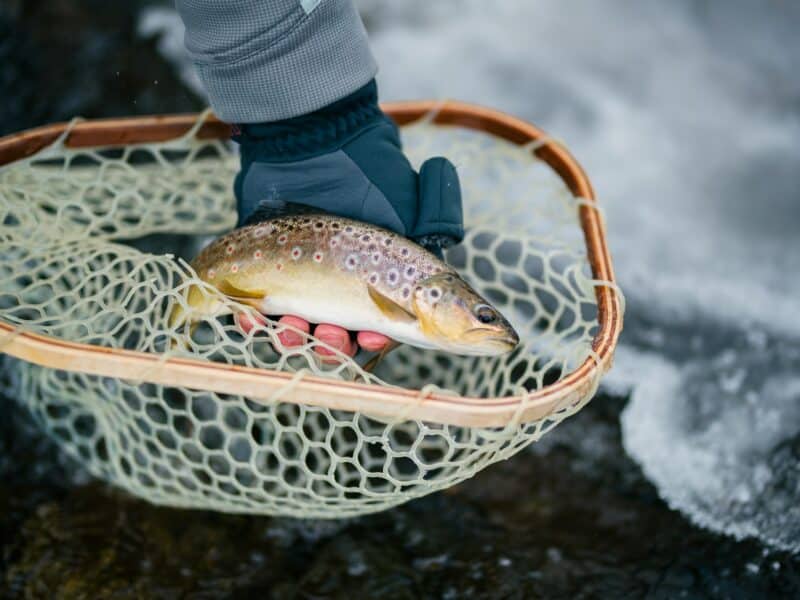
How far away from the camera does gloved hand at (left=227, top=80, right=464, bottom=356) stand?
6.87 feet

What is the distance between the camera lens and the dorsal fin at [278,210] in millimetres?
2111

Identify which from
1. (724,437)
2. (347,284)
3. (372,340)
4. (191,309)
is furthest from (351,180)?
(724,437)

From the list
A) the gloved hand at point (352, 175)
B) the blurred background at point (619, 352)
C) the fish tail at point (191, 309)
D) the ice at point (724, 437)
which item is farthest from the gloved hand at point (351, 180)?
the ice at point (724, 437)

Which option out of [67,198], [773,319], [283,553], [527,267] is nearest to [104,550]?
[283,553]

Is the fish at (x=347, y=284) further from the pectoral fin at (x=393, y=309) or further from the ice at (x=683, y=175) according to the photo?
the ice at (x=683, y=175)

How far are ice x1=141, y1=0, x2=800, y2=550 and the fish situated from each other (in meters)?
1.28

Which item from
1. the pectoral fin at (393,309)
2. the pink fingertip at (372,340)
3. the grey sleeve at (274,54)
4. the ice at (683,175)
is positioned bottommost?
the ice at (683,175)

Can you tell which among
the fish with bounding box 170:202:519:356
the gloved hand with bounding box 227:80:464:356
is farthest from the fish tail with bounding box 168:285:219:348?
the gloved hand with bounding box 227:80:464:356

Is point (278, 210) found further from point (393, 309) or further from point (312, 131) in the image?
point (393, 309)

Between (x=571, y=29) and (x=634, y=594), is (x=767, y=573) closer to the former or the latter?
(x=634, y=594)

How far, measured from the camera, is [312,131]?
2.14m

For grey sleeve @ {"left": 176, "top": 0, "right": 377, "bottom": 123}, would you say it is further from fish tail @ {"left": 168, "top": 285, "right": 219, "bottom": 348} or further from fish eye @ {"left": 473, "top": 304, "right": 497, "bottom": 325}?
fish eye @ {"left": 473, "top": 304, "right": 497, "bottom": 325}

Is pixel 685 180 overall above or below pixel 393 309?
below

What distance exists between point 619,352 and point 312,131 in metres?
1.68
